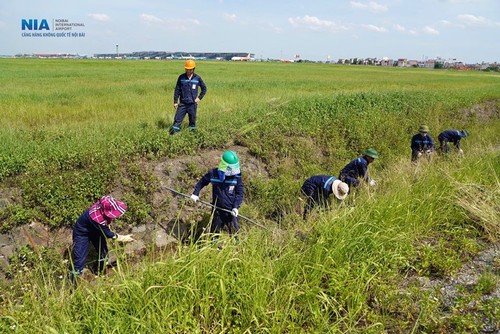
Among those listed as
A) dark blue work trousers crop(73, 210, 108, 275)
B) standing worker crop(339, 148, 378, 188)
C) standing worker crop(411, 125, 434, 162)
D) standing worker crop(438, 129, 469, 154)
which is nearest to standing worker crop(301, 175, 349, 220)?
standing worker crop(339, 148, 378, 188)

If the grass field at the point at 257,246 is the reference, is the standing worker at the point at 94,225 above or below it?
below

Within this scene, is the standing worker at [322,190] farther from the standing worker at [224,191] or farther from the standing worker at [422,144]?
the standing worker at [422,144]

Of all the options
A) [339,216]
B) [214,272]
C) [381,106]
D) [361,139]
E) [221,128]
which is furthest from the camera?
[381,106]

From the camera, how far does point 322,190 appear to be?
5.71 metres

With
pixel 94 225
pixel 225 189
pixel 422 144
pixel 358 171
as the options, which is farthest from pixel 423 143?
pixel 94 225

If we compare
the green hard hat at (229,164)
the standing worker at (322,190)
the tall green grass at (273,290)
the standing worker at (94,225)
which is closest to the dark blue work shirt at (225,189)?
the green hard hat at (229,164)

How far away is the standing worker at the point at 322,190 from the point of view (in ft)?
17.2

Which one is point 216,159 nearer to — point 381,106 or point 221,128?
point 221,128

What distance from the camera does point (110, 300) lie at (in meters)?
2.54

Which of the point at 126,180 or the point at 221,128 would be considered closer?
the point at 126,180

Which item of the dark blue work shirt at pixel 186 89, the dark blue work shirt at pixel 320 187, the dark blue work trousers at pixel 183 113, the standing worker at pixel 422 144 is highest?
the dark blue work shirt at pixel 186 89

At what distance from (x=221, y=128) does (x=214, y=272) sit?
5.63 m

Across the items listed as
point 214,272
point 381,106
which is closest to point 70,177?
point 214,272

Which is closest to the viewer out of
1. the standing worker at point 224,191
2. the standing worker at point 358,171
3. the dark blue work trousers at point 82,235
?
the dark blue work trousers at point 82,235
